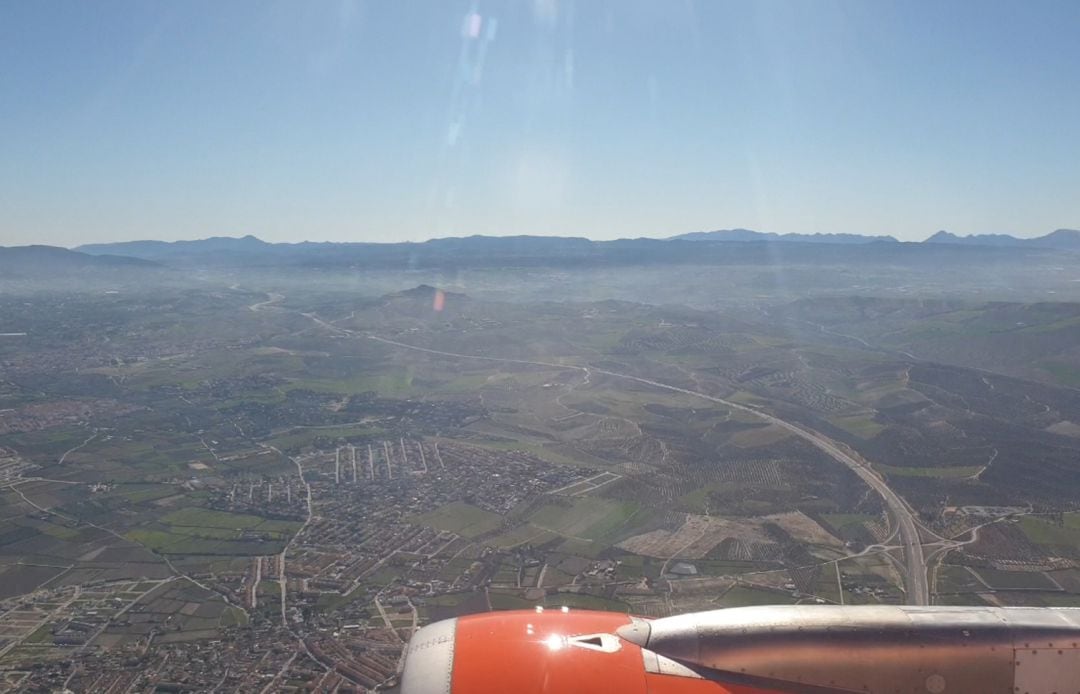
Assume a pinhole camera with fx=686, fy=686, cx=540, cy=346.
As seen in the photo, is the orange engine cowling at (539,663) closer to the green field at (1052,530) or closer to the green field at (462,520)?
the green field at (462,520)

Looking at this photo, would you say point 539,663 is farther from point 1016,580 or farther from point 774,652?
point 1016,580

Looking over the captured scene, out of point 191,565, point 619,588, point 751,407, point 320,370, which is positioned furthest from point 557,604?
point 320,370

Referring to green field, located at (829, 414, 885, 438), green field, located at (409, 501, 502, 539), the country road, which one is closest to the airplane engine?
the country road

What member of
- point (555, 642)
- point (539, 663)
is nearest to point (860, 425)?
point (555, 642)

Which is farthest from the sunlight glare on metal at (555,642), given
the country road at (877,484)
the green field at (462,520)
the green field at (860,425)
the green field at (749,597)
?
the green field at (860,425)

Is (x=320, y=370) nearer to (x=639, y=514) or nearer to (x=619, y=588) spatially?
(x=639, y=514)

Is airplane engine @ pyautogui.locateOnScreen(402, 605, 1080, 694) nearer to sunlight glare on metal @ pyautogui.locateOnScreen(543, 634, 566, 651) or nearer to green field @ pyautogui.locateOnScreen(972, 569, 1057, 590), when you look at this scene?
sunlight glare on metal @ pyautogui.locateOnScreen(543, 634, 566, 651)
